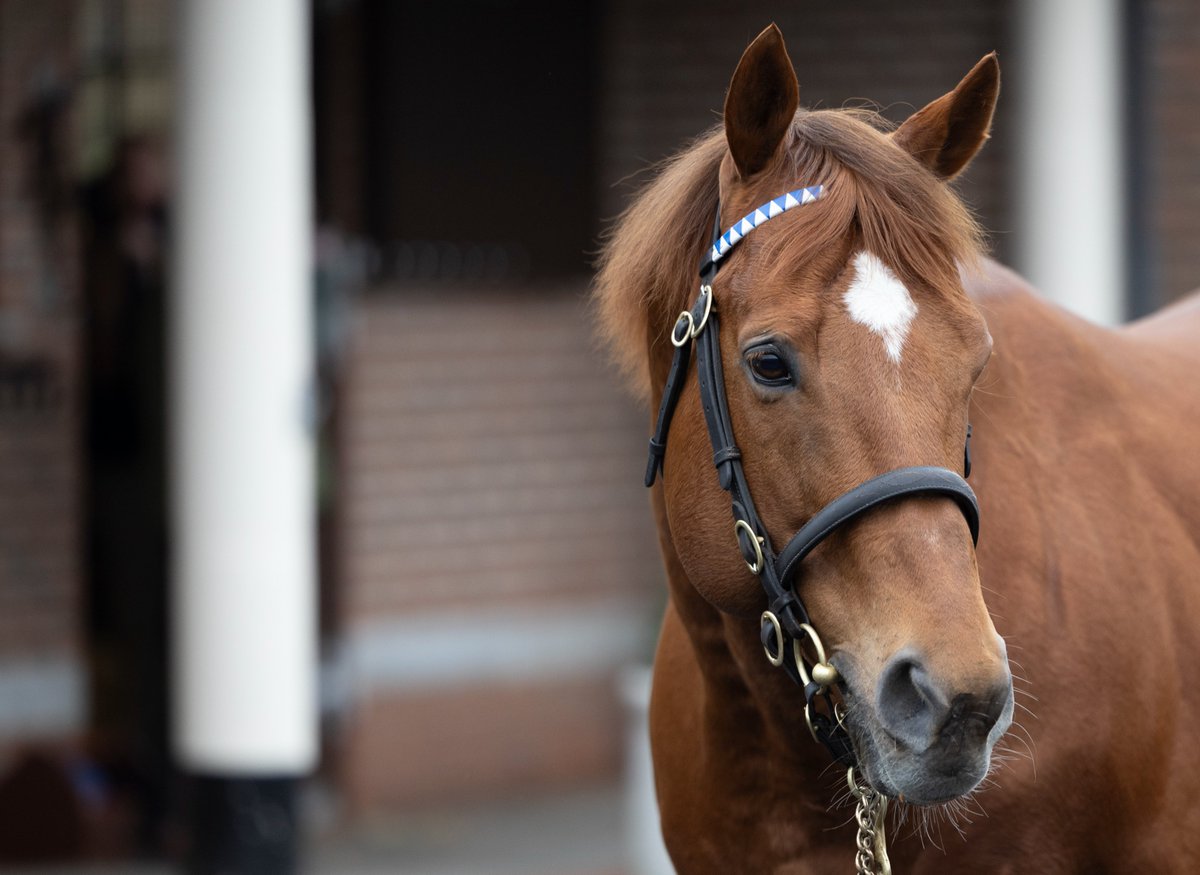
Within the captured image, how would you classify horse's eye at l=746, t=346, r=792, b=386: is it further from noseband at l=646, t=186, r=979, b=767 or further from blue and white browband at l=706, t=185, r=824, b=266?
blue and white browband at l=706, t=185, r=824, b=266

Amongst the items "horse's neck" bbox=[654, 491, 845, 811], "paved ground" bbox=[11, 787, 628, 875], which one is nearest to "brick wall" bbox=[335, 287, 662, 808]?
"paved ground" bbox=[11, 787, 628, 875]

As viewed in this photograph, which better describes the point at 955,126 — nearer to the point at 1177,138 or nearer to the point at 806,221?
the point at 806,221

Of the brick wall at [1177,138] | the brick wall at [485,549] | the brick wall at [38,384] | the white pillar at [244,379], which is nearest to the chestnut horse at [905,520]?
the white pillar at [244,379]

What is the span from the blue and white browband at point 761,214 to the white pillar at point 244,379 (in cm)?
227

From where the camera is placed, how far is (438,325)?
582 cm

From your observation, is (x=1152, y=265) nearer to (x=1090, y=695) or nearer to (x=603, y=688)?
(x=603, y=688)

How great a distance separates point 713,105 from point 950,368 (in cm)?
426

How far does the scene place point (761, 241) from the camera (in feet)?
6.81

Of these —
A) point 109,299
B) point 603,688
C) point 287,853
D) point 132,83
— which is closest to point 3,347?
point 109,299

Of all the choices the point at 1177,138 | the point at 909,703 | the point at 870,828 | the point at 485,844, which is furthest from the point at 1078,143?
the point at 909,703

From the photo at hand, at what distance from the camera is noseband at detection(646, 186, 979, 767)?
73.8 inches

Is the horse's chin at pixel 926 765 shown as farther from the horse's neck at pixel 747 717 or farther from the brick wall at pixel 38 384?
the brick wall at pixel 38 384

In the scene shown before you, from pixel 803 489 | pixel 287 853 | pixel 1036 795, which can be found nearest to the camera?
pixel 803 489

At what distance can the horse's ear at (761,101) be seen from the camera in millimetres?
2047
